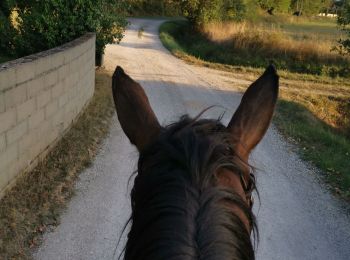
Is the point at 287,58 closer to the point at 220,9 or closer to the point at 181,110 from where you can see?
the point at 220,9

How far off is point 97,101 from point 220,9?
67.5 feet

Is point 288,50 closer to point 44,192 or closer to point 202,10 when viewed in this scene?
point 202,10

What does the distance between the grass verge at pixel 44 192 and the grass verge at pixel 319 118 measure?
3.45 m

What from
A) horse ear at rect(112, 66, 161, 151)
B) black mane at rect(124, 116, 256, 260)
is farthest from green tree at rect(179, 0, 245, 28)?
black mane at rect(124, 116, 256, 260)

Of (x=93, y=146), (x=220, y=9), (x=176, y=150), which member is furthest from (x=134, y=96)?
(x=220, y=9)

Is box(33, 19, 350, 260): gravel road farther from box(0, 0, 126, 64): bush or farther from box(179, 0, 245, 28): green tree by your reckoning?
box(179, 0, 245, 28): green tree

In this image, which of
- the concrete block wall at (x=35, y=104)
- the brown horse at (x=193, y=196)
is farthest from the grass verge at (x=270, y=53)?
the brown horse at (x=193, y=196)

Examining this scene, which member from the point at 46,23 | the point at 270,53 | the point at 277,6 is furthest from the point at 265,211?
the point at 277,6

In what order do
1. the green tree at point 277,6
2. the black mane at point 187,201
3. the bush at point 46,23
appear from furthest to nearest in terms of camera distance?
the green tree at point 277,6, the bush at point 46,23, the black mane at point 187,201

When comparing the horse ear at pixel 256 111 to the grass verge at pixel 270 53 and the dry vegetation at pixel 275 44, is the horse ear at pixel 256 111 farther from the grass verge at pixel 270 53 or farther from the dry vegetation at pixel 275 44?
the dry vegetation at pixel 275 44

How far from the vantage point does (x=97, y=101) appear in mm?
9414

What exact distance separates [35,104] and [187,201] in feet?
15.8

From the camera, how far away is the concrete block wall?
484cm

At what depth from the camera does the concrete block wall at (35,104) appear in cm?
484
